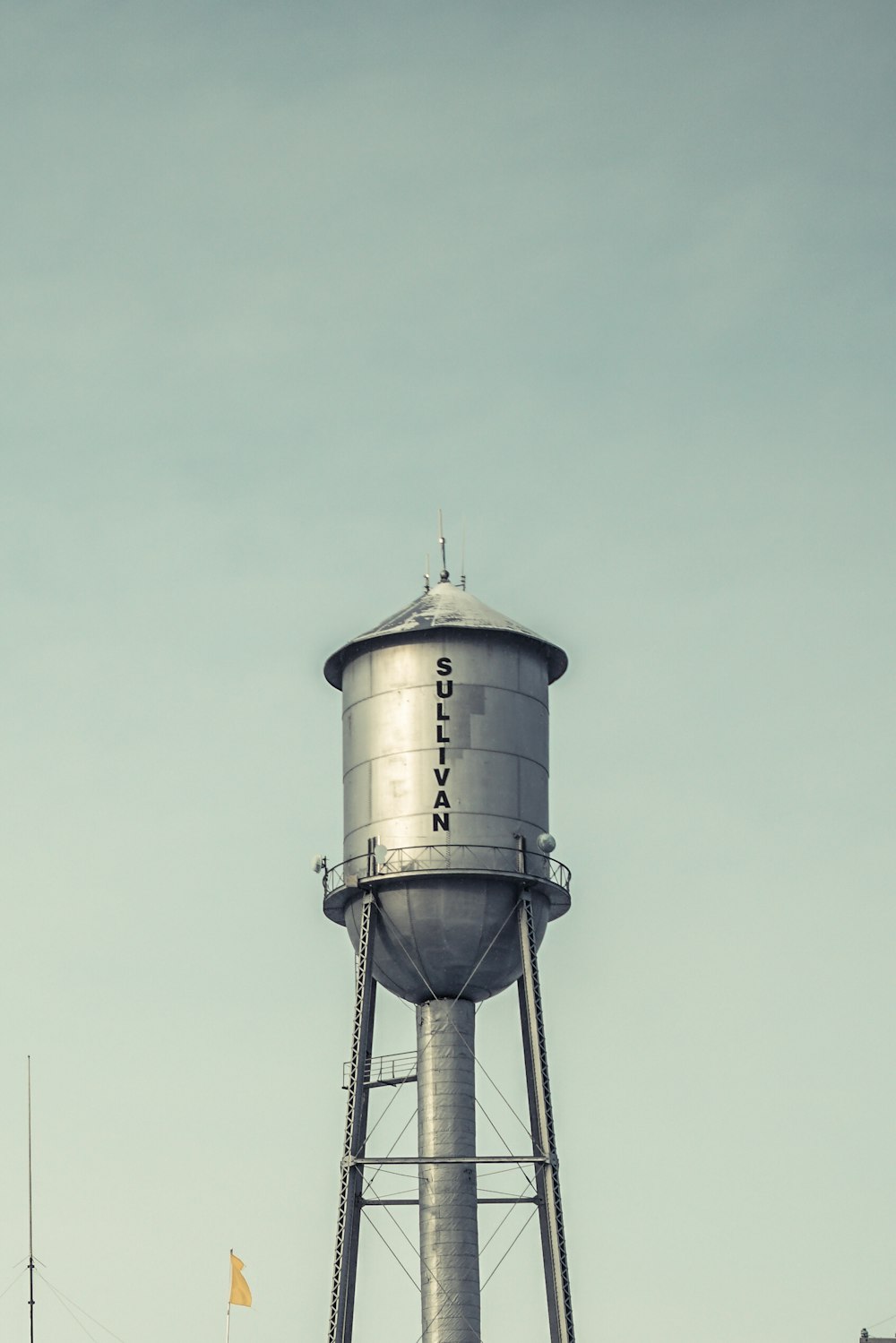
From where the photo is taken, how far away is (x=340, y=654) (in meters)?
51.6

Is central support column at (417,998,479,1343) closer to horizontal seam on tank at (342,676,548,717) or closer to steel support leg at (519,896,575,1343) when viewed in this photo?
steel support leg at (519,896,575,1343)

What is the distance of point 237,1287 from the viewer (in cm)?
5025

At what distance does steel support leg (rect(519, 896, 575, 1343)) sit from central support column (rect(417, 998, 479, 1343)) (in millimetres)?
1680

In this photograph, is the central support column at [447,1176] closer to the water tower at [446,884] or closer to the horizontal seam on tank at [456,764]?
the water tower at [446,884]

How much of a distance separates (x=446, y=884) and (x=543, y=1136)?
6258 millimetres

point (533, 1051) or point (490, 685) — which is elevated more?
point (490, 685)

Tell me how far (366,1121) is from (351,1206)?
212 cm

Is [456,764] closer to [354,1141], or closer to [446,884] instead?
[446,884]

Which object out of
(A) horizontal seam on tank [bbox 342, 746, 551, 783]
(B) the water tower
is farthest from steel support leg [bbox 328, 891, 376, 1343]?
(A) horizontal seam on tank [bbox 342, 746, 551, 783]

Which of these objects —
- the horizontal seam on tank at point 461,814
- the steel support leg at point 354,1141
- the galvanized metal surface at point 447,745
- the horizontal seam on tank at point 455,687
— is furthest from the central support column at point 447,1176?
the horizontal seam on tank at point 455,687

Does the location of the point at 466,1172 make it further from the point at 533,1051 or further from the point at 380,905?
the point at 380,905

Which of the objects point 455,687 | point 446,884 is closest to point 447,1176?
point 446,884

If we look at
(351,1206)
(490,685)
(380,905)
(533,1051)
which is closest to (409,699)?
(490,685)

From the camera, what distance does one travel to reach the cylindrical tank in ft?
159
